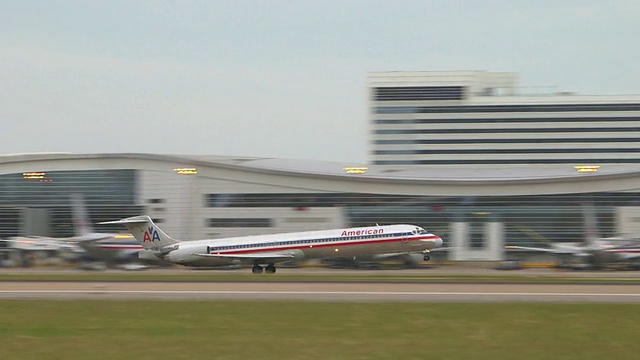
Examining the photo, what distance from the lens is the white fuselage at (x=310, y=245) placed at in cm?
6900

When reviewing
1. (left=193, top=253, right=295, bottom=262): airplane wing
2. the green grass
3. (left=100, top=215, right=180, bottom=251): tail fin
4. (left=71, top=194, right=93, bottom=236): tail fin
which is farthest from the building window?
the green grass

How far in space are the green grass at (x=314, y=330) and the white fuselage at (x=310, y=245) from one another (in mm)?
38251

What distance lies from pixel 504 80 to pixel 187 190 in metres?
104

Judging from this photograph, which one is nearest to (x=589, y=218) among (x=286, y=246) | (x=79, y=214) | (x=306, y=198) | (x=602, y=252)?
(x=602, y=252)

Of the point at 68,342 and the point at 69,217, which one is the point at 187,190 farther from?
the point at 68,342

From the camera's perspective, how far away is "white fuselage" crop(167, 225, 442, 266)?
6900 centimetres

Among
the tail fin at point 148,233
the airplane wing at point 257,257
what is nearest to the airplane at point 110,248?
the tail fin at point 148,233

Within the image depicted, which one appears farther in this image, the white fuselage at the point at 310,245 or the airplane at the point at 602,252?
the airplane at the point at 602,252

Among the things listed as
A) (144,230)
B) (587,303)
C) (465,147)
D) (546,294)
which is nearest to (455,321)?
(587,303)

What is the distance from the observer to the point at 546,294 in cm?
3419

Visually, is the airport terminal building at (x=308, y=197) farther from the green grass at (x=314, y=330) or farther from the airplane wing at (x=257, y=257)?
the green grass at (x=314, y=330)

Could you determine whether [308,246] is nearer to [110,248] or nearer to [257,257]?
[257,257]

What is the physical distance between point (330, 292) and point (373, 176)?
67.4 meters

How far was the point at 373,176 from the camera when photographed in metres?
102
